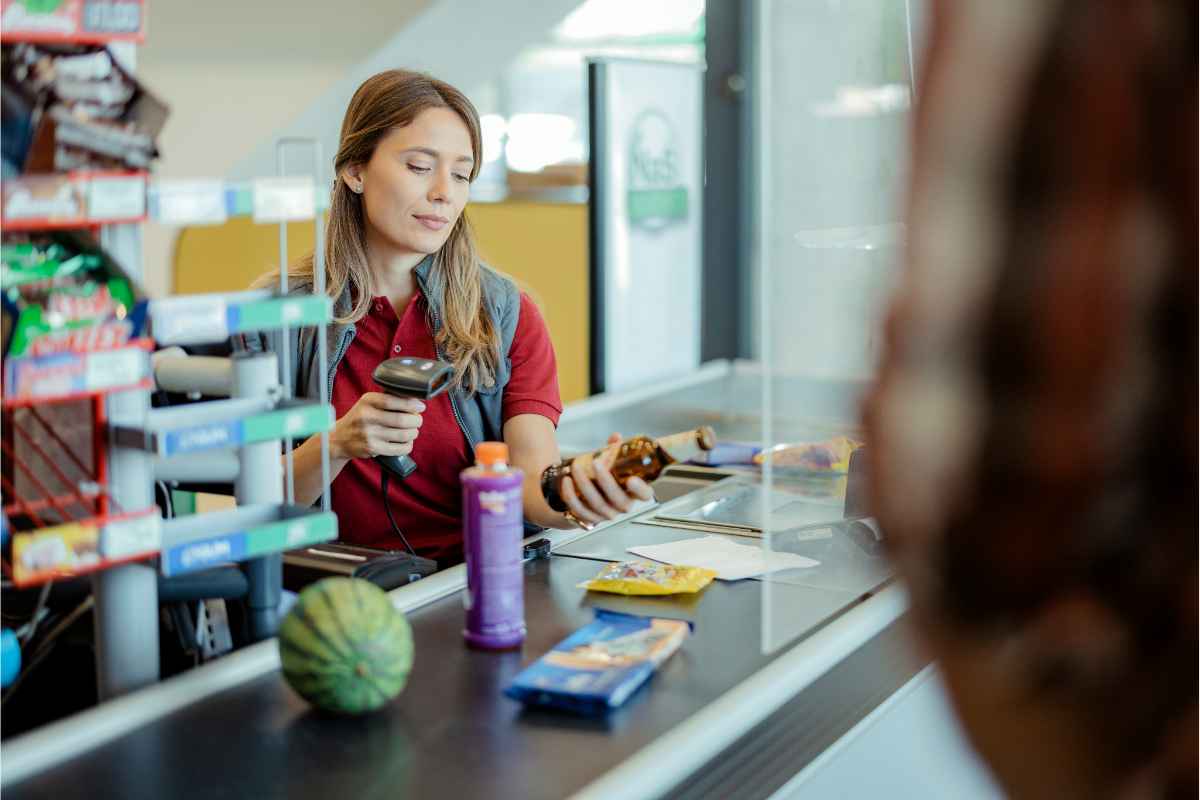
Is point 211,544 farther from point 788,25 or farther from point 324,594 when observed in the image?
point 788,25

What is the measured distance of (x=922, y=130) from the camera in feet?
0.74

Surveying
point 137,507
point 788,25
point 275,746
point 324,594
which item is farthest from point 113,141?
point 788,25

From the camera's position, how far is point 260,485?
4.75ft

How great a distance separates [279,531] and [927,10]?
1184mm

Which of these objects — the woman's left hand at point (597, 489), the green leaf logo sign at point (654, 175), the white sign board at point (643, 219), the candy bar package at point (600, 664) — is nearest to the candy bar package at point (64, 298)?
the candy bar package at point (600, 664)

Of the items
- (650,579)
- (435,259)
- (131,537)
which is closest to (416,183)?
(435,259)

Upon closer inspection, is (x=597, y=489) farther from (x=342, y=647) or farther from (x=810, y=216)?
(x=342, y=647)

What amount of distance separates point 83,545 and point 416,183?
1.24m

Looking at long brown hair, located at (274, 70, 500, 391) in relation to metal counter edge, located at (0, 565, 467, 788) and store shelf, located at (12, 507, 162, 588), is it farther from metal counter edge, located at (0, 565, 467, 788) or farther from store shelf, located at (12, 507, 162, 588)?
store shelf, located at (12, 507, 162, 588)

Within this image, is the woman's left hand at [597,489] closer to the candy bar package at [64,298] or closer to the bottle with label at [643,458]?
the bottle with label at [643,458]

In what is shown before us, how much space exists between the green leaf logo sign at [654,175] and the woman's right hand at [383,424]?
199 centimetres

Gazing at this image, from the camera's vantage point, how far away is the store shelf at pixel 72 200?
3.69 ft

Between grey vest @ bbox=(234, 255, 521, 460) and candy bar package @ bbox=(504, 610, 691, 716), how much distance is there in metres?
0.78

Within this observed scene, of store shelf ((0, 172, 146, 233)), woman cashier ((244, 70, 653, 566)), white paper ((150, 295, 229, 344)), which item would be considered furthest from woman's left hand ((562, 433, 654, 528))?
store shelf ((0, 172, 146, 233))
